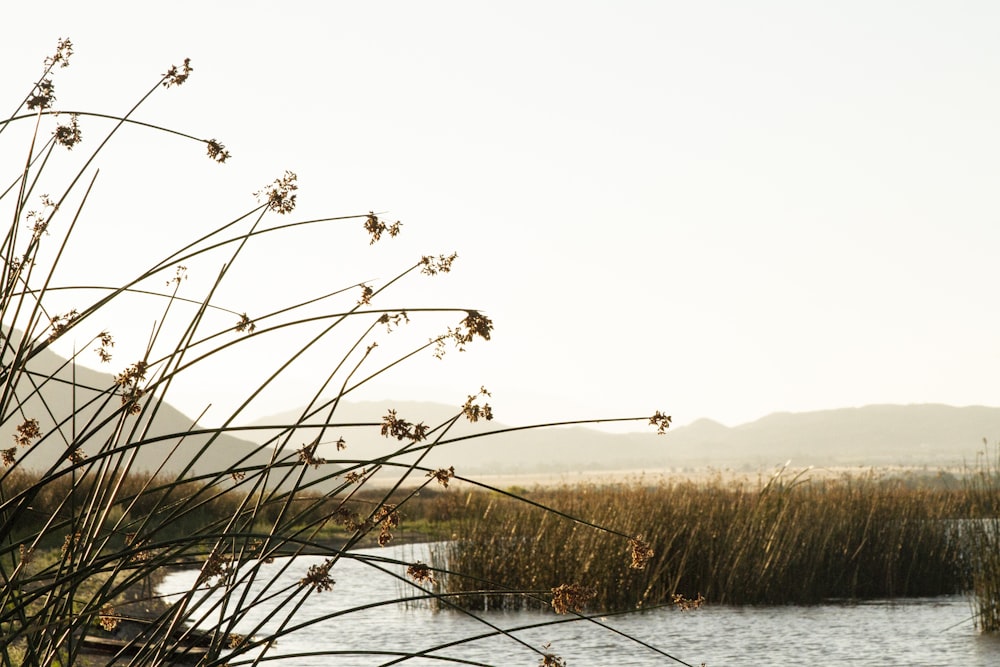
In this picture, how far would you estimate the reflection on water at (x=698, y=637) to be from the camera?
9.98m

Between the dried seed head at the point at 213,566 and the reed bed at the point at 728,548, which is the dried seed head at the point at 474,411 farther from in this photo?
the reed bed at the point at 728,548

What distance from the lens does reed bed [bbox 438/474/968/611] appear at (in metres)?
12.5

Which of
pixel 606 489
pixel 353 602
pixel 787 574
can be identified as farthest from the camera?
pixel 606 489

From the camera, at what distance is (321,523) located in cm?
266

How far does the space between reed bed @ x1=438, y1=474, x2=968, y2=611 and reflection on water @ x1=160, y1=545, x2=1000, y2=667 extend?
355mm

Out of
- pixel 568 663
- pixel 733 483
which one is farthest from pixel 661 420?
pixel 733 483

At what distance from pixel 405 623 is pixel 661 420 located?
1007cm

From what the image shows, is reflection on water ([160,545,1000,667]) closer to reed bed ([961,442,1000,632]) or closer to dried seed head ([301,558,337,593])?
reed bed ([961,442,1000,632])

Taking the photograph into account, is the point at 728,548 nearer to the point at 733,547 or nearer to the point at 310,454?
the point at 733,547

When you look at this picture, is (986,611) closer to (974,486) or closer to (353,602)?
(974,486)

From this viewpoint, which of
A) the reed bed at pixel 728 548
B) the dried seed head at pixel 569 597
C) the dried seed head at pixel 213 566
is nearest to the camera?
the dried seed head at pixel 569 597

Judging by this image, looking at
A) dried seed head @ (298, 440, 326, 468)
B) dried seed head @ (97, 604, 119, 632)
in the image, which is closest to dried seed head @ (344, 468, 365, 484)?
dried seed head @ (298, 440, 326, 468)

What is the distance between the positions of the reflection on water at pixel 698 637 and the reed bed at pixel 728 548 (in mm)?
355

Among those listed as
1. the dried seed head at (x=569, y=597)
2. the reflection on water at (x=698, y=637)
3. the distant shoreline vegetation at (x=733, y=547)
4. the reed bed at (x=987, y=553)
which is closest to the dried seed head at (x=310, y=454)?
the dried seed head at (x=569, y=597)
